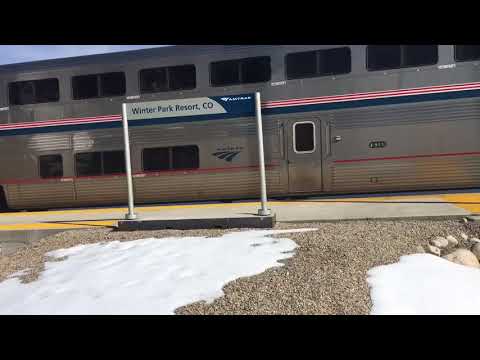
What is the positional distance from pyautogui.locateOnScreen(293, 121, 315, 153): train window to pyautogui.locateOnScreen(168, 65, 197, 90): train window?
2.51 m

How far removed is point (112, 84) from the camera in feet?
28.2

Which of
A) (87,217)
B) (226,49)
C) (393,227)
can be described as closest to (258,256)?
(393,227)

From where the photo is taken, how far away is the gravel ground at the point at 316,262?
11.5 feet

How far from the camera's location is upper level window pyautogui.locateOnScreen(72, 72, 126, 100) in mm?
8578

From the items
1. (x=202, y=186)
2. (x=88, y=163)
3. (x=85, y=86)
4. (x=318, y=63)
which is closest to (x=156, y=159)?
(x=202, y=186)

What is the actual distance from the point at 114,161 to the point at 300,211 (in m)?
4.60

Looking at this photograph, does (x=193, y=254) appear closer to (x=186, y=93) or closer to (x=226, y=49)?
(x=186, y=93)

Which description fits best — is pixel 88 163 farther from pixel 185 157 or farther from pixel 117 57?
pixel 117 57

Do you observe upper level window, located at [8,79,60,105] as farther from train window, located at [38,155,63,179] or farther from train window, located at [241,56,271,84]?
train window, located at [241,56,271,84]

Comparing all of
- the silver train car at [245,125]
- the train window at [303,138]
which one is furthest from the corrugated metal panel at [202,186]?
the train window at [303,138]

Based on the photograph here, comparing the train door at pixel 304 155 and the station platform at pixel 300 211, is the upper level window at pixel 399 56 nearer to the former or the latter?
the train door at pixel 304 155

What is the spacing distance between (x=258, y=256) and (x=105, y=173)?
5.47 meters

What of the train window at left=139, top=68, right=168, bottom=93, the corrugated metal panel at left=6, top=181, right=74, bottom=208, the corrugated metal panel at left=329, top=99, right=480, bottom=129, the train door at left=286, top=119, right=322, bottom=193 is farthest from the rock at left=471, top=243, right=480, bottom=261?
the corrugated metal panel at left=6, top=181, right=74, bottom=208

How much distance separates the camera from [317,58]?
25.8 ft
